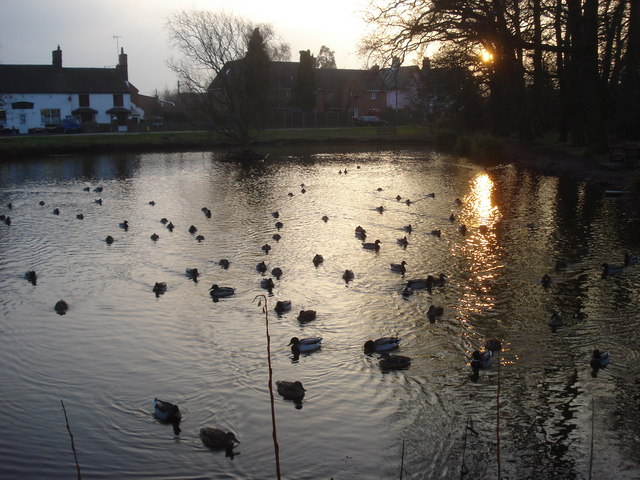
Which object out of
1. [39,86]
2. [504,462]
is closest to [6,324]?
[504,462]

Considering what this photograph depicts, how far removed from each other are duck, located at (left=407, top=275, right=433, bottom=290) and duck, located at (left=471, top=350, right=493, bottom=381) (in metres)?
4.29

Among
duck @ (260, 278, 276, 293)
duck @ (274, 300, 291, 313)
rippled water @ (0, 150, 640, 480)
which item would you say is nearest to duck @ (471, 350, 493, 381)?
rippled water @ (0, 150, 640, 480)

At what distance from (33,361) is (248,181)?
25366 millimetres

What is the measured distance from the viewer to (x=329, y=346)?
12.0 metres

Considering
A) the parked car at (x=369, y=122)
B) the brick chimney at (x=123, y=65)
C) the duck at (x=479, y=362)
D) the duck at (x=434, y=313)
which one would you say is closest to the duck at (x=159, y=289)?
the duck at (x=434, y=313)

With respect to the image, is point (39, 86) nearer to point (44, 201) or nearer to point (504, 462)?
point (44, 201)

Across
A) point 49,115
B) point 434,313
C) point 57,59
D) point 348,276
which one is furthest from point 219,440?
point 57,59

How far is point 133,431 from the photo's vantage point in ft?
30.7

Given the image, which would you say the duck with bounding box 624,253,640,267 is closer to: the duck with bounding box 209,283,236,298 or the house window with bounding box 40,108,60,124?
the duck with bounding box 209,283,236,298

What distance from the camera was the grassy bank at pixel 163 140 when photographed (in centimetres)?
5166

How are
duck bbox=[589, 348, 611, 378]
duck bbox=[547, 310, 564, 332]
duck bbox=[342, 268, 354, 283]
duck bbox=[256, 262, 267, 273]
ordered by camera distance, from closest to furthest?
duck bbox=[589, 348, 611, 378]
duck bbox=[547, 310, 564, 332]
duck bbox=[342, 268, 354, 283]
duck bbox=[256, 262, 267, 273]

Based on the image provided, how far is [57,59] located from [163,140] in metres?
30.9

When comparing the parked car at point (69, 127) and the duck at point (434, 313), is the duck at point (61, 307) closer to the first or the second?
the duck at point (434, 313)

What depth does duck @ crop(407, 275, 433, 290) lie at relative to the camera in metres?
15.0
